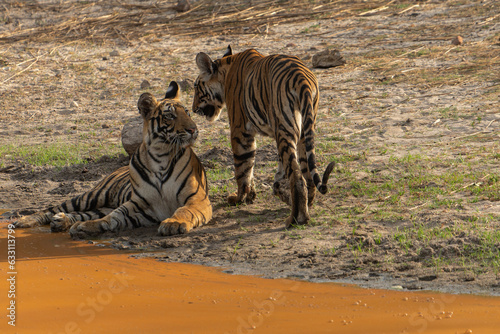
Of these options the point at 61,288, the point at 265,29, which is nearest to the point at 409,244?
the point at 61,288

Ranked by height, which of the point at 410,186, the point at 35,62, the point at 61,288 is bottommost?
the point at 410,186

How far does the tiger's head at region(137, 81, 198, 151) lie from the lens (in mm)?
5496

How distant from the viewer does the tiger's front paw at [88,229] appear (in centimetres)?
545

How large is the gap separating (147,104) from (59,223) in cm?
128

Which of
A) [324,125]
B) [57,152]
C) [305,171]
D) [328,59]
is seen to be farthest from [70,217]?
[328,59]

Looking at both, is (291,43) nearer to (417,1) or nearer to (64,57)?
(417,1)

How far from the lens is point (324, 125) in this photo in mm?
8438

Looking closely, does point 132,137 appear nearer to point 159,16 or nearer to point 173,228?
point 173,228

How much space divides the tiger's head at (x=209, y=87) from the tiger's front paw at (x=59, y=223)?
6.11 ft

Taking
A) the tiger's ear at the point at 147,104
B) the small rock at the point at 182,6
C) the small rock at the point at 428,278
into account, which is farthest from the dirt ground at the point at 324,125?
the tiger's ear at the point at 147,104

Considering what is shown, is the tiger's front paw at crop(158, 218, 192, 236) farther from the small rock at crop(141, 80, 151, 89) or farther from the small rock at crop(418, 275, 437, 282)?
the small rock at crop(141, 80, 151, 89)

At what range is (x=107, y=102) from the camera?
10.4 meters

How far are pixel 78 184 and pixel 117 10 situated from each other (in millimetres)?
7611

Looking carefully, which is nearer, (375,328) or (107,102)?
(375,328)
